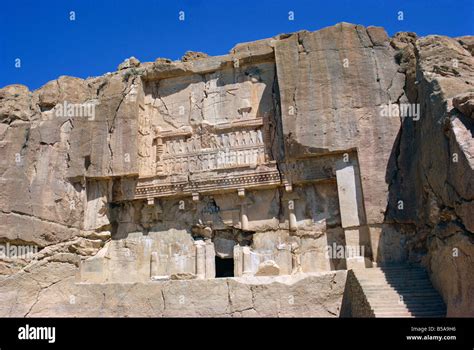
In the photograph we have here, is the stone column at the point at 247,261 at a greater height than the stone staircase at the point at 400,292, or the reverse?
the stone column at the point at 247,261

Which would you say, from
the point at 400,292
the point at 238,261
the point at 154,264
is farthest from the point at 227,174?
the point at 400,292

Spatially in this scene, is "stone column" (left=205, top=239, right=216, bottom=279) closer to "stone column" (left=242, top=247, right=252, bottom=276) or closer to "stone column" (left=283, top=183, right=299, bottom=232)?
"stone column" (left=242, top=247, right=252, bottom=276)

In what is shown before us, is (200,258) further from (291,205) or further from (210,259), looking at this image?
(291,205)

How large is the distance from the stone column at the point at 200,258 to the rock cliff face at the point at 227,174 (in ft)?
0.09

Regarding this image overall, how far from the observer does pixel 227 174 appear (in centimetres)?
1391

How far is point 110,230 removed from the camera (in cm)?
1477

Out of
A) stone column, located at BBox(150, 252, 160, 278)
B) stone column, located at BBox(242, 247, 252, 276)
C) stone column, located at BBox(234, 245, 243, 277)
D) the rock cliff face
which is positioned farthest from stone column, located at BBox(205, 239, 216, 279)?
stone column, located at BBox(150, 252, 160, 278)

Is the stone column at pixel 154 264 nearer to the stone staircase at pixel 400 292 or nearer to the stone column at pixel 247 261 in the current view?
the stone column at pixel 247 261

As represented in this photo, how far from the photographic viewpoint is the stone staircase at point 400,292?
366 inches

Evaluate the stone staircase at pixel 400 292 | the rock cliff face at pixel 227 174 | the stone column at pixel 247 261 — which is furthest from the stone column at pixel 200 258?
the stone staircase at pixel 400 292

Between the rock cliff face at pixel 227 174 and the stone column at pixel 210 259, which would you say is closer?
the rock cliff face at pixel 227 174

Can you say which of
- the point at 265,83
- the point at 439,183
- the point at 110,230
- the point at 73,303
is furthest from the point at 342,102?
the point at 73,303

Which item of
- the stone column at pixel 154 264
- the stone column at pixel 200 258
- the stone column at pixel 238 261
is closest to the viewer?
the stone column at pixel 238 261

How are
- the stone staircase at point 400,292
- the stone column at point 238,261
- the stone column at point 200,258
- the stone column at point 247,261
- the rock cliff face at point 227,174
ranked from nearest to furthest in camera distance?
1. the stone staircase at point 400,292
2. the rock cliff face at point 227,174
3. the stone column at point 247,261
4. the stone column at point 238,261
5. the stone column at point 200,258
